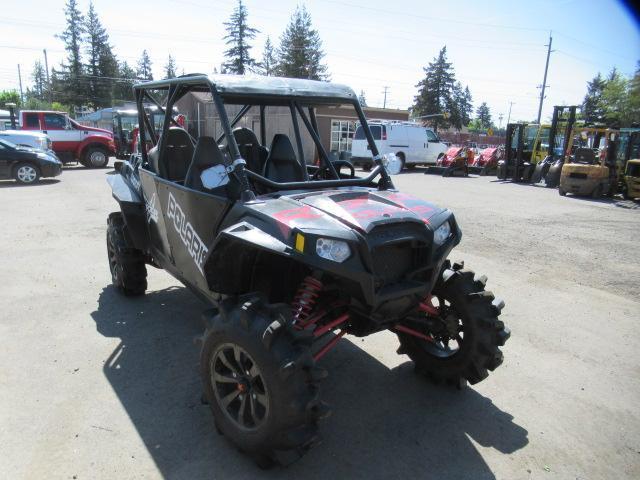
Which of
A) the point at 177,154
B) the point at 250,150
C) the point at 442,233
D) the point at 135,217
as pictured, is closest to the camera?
the point at 442,233

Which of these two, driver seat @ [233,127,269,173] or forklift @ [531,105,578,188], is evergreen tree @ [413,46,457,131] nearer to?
forklift @ [531,105,578,188]

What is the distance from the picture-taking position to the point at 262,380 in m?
2.63

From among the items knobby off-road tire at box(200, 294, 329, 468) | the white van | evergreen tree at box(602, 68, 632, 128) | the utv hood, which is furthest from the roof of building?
evergreen tree at box(602, 68, 632, 128)

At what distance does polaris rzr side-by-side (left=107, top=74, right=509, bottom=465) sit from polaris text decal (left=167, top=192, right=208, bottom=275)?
16mm

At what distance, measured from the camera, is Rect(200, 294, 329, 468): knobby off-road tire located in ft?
8.31

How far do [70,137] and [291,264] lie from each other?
20.1 m

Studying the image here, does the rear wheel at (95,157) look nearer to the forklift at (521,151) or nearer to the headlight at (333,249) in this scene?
the forklift at (521,151)

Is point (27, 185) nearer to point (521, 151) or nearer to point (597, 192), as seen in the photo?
point (597, 192)

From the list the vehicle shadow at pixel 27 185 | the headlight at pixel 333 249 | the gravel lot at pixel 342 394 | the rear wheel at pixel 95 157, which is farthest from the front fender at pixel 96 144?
the headlight at pixel 333 249

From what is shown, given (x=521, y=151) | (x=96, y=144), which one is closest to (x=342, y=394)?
(x=521, y=151)

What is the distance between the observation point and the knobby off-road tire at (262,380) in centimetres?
253

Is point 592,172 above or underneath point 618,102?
underneath

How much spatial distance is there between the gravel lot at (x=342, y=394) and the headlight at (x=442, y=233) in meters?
1.30

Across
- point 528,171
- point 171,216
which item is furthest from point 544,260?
point 528,171
